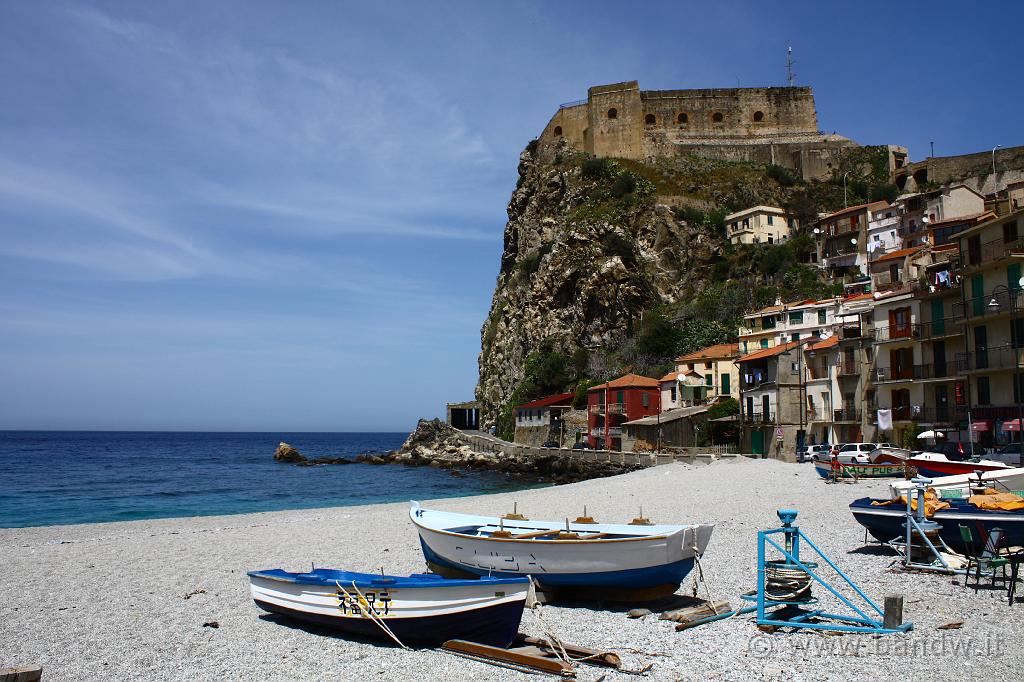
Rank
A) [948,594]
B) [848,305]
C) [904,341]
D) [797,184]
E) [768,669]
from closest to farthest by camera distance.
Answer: [768,669] → [948,594] → [904,341] → [848,305] → [797,184]

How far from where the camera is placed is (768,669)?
878 centimetres

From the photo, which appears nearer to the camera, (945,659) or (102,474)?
(945,659)

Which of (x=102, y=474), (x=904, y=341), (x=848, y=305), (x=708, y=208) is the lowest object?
(x=102, y=474)

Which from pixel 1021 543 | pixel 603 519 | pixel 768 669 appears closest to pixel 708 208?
pixel 603 519

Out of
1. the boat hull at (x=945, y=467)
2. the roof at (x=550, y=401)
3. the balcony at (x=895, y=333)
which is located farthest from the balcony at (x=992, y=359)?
the roof at (x=550, y=401)

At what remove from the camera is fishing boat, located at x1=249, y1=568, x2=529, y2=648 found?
1002 centimetres

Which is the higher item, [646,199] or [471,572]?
[646,199]

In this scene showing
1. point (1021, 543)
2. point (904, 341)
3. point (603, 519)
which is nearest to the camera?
point (1021, 543)

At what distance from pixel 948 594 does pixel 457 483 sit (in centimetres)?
4140

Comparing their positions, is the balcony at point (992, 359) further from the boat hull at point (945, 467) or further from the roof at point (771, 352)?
the roof at point (771, 352)

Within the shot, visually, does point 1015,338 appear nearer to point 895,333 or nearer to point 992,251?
point 992,251

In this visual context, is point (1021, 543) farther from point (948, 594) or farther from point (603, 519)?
point (603, 519)

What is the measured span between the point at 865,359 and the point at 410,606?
120 ft

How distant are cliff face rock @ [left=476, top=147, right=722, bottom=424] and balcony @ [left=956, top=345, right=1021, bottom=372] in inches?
1530
